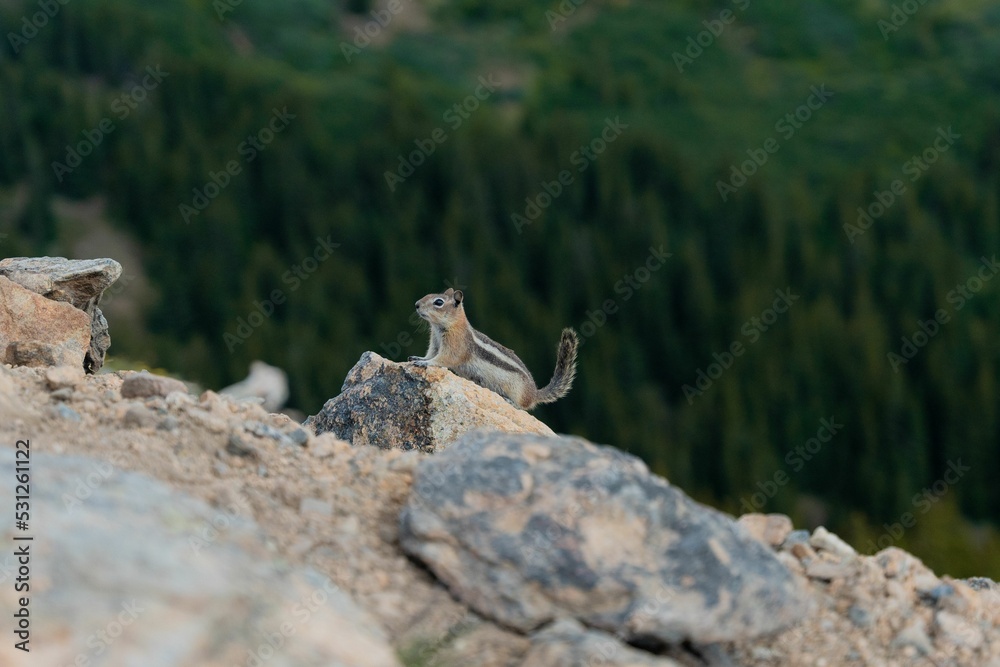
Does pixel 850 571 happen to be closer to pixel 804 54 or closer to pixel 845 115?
pixel 845 115

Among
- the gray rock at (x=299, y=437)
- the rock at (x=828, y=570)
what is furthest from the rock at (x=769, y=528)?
the gray rock at (x=299, y=437)

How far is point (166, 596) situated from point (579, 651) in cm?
232

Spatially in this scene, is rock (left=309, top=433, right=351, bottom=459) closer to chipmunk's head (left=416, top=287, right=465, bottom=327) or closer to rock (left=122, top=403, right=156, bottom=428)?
rock (left=122, top=403, right=156, bottom=428)

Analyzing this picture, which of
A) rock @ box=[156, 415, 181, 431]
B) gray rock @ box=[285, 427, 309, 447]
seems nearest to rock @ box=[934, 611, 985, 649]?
gray rock @ box=[285, 427, 309, 447]

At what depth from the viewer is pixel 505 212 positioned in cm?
13875

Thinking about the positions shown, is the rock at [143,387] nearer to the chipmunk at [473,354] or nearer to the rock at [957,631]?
the chipmunk at [473,354]

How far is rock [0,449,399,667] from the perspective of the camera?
6469 millimetres

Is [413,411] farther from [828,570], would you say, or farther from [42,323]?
[828,570]

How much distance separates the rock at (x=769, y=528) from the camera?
930 cm

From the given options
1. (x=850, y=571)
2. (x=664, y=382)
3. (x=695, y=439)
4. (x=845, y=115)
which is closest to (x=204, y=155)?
(x=664, y=382)

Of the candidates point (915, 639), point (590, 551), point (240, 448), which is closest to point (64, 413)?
point (240, 448)

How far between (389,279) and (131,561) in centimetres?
11654

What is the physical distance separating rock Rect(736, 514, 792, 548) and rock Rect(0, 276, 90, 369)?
6595 mm

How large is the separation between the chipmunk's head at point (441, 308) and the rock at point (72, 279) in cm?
367
